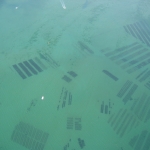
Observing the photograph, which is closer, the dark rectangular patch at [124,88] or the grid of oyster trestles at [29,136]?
the grid of oyster trestles at [29,136]

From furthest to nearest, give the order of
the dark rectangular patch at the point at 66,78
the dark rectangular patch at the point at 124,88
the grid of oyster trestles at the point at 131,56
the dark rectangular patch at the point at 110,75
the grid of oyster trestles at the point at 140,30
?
1. the grid of oyster trestles at the point at 140,30
2. the grid of oyster trestles at the point at 131,56
3. the dark rectangular patch at the point at 110,75
4. the dark rectangular patch at the point at 66,78
5. the dark rectangular patch at the point at 124,88

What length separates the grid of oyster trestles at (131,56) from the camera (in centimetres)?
1538

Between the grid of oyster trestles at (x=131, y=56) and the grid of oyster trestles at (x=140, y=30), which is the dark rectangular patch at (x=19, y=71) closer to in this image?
the grid of oyster trestles at (x=131, y=56)

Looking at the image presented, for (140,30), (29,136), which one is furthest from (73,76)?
(140,30)

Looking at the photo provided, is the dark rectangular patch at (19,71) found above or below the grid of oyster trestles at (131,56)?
above

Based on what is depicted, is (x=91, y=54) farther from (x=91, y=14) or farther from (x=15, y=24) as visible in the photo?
(x=15, y=24)

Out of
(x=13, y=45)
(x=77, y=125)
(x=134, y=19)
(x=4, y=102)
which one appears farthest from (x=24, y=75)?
(x=134, y=19)

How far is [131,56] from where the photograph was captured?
16219mm

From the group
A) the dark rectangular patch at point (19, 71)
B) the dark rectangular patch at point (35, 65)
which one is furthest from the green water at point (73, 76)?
the dark rectangular patch at point (35, 65)

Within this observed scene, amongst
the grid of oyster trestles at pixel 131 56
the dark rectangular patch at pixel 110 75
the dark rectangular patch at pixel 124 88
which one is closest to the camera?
the dark rectangular patch at pixel 124 88

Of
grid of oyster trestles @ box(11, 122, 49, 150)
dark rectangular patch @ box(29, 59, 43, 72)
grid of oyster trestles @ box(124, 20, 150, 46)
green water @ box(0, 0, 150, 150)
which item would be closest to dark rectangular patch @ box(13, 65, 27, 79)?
green water @ box(0, 0, 150, 150)

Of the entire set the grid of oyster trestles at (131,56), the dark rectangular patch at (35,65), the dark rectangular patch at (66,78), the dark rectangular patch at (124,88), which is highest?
the dark rectangular patch at (35,65)

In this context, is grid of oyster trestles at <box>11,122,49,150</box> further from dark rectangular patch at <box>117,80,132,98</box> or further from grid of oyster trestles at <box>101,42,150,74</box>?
grid of oyster trestles at <box>101,42,150,74</box>

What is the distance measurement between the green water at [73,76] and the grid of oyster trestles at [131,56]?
83 millimetres
